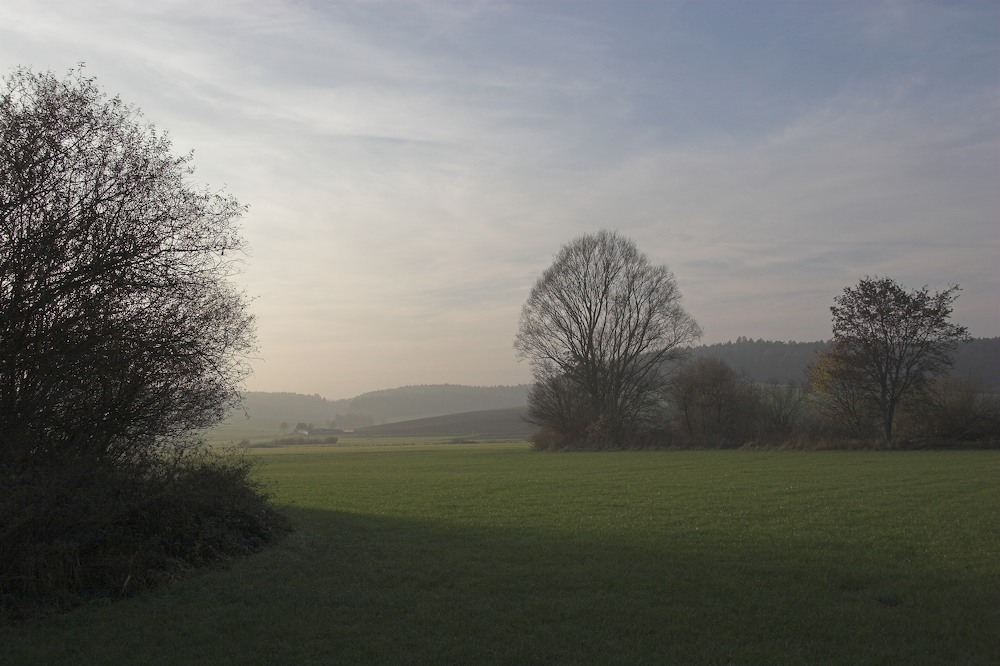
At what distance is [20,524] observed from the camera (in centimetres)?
970

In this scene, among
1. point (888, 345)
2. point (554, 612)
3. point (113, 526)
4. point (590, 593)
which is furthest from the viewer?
point (888, 345)

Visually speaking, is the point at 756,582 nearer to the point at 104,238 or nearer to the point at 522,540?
the point at 522,540

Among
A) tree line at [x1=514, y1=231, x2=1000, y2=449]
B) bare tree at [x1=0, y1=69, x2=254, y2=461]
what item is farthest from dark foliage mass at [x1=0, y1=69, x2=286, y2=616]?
tree line at [x1=514, y1=231, x2=1000, y2=449]

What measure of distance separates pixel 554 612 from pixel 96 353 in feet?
27.7

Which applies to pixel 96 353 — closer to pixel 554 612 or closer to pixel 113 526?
pixel 113 526

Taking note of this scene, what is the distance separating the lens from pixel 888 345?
171 feet

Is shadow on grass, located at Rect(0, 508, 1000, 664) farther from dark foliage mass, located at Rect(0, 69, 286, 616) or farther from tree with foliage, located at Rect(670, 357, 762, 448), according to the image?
tree with foliage, located at Rect(670, 357, 762, 448)

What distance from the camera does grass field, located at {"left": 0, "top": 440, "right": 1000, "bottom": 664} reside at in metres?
8.05

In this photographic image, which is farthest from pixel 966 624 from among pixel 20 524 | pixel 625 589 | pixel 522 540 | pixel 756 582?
pixel 20 524

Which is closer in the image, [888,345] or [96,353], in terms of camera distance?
[96,353]

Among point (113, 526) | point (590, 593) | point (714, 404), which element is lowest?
A: point (590, 593)

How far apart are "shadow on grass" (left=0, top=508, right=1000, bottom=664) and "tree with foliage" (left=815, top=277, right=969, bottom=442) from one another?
44205 millimetres

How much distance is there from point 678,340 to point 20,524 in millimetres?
53675

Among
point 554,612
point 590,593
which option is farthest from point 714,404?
point 554,612
